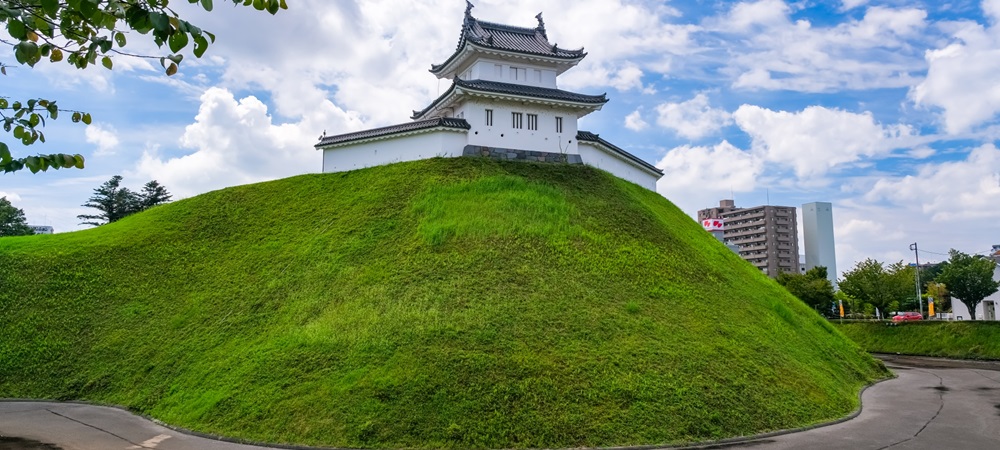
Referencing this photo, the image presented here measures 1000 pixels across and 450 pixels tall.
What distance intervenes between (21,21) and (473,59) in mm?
25836

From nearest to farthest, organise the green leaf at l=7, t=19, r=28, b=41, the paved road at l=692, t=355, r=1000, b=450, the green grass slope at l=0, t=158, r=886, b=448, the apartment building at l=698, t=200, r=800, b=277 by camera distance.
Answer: the green leaf at l=7, t=19, r=28, b=41
the paved road at l=692, t=355, r=1000, b=450
the green grass slope at l=0, t=158, r=886, b=448
the apartment building at l=698, t=200, r=800, b=277

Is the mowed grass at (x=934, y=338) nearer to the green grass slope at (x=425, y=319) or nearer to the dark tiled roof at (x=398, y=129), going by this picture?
the green grass slope at (x=425, y=319)

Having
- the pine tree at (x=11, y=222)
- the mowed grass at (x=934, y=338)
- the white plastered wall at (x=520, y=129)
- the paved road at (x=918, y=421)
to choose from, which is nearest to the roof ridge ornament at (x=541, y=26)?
the white plastered wall at (x=520, y=129)

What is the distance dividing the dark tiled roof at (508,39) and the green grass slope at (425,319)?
6.30 m

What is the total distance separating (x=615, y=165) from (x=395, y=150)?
10.6m

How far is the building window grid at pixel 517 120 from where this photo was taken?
86.9 feet

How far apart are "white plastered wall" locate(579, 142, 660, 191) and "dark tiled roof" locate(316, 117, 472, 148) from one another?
5792 millimetres

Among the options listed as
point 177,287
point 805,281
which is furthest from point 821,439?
point 805,281

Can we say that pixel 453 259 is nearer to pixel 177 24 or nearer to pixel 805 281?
pixel 177 24

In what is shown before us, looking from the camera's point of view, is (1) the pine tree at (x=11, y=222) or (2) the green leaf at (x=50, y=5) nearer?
(2) the green leaf at (x=50, y=5)

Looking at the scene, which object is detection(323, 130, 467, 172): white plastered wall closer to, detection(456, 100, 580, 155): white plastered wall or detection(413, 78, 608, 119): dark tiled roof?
detection(456, 100, 580, 155): white plastered wall

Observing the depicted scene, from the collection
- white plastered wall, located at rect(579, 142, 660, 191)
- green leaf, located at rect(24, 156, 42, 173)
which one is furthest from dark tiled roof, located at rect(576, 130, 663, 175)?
green leaf, located at rect(24, 156, 42, 173)

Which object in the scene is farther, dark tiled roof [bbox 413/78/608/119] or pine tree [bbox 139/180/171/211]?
pine tree [bbox 139/180/171/211]

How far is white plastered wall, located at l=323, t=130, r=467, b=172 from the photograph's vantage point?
84.4 feet
